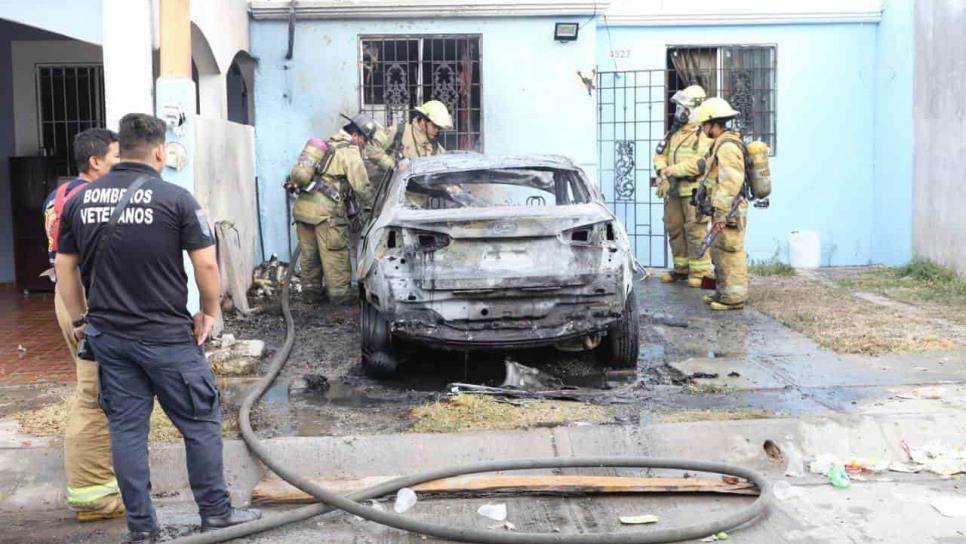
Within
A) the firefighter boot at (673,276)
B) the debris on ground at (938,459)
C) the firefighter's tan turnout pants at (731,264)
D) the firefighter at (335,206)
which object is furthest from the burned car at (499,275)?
the firefighter boot at (673,276)

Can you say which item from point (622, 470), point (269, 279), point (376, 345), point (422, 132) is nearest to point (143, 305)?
point (622, 470)

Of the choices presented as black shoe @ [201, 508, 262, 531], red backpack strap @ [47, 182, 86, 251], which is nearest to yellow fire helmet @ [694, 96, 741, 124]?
red backpack strap @ [47, 182, 86, 251]

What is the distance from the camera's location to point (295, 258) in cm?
1104

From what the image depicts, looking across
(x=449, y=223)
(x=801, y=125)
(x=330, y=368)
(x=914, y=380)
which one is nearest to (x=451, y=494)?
(x=449, y=223)

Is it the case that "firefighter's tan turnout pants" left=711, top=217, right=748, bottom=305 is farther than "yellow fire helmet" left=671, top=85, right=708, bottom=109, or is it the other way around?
"yellow fire helmet" left=671, top=85, right=708, bottom=109

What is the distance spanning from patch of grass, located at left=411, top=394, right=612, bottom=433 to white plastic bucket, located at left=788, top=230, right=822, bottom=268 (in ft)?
23.8

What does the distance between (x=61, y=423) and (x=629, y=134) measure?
842 centimetres

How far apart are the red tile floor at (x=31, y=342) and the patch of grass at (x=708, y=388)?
413 centimetres

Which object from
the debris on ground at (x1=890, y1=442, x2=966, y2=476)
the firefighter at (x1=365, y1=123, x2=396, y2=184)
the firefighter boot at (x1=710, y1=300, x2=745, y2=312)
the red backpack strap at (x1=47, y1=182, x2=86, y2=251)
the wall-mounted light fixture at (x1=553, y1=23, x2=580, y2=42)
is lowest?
the debris on ground at (x1=890, y1=442, x2=966, y2=476)

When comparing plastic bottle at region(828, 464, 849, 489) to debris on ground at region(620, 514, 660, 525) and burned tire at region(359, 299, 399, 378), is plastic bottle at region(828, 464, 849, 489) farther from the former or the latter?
burned tire at region(359, 299, 399, 378)

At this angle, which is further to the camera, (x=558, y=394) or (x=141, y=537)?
(x=558, y=394)

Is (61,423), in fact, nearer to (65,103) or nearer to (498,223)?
(498,223)

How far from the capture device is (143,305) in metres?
4.63

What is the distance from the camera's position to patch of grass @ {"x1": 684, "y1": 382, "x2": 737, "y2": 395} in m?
6.94
